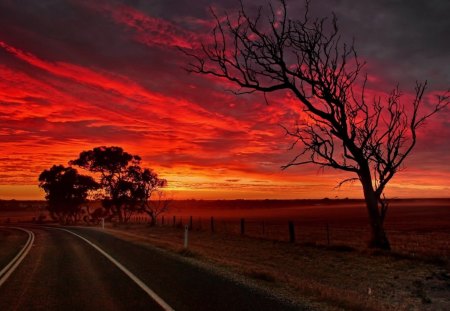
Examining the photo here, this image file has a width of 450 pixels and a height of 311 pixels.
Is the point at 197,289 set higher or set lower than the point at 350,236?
lower

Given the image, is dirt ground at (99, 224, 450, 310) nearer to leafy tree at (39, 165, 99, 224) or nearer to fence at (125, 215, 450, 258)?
fence at (125, 215, 450, 258)

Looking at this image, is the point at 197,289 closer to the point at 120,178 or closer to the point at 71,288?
the point at 71,288

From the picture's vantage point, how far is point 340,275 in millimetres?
16625

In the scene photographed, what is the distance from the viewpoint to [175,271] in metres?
13.3

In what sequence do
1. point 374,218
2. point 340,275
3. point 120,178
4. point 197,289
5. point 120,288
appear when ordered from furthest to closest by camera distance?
point 120,178, point 374,218, point 340,275, point 120,288, point 197,289

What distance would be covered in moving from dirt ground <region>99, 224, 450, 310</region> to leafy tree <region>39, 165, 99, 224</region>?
63.3m

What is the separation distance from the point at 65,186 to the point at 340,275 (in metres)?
75.6

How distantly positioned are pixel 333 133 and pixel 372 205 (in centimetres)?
433

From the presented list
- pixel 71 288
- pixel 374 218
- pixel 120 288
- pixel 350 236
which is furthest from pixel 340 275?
pixel 350 236

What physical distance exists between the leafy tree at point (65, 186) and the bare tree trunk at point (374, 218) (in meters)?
66.5

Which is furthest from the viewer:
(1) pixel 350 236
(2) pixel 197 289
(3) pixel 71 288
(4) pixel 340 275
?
(1) pixel 350 236

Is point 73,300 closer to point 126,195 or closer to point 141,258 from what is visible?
point 141,258

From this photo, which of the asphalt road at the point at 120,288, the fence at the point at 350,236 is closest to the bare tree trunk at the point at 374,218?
the fence at the point at 350,236

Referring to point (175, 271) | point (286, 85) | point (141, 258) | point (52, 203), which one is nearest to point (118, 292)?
point (175, 271)
